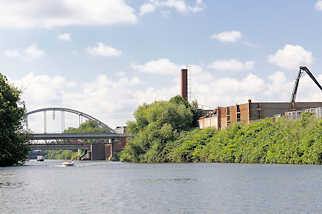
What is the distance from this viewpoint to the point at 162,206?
35438 mm

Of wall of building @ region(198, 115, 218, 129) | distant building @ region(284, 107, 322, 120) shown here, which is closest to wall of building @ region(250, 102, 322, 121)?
wall of building @ region(198, 115, 218, 129)

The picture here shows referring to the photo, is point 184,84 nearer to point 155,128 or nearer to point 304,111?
point 155,128

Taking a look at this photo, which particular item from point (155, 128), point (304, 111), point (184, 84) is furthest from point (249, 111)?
point (184, 84)

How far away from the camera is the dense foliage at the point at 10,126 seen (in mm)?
87625

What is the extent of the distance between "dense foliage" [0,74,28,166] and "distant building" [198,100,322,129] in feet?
153

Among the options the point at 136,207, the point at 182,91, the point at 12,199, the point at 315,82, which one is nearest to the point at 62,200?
the point at 12,199

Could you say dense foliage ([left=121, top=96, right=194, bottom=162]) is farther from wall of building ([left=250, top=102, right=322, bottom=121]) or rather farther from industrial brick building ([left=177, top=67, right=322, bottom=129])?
wall of building ([left=250, top=102, right=322, bottom=121])

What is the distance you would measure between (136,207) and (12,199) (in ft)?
33.9

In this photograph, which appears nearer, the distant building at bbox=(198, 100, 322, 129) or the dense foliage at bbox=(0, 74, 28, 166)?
the dense foliage at bbox=(0, 74, 28, 166)

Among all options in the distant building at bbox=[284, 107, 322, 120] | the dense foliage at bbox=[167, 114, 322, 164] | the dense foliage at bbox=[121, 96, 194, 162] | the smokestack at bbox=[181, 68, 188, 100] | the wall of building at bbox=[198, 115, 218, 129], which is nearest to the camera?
the dense foliage at bbox=[167, 114, 322, 164]

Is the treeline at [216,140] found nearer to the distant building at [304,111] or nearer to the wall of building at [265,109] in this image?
the distant building at [304,111]

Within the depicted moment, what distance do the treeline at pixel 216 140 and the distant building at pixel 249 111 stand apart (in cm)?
553

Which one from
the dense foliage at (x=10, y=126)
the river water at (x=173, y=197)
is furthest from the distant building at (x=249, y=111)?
the river water at (x=173, y=197)

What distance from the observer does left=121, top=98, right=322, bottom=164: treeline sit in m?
87.9
